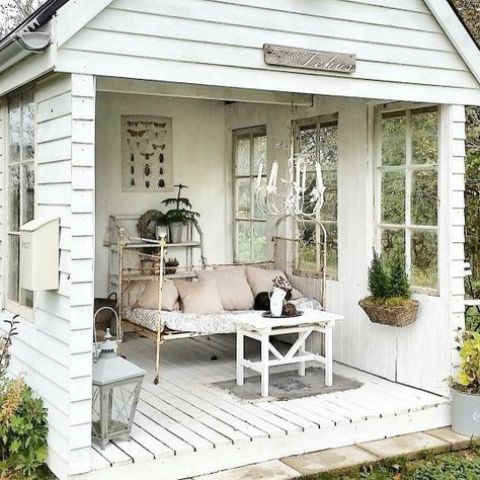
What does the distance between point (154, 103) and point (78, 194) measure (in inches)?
166

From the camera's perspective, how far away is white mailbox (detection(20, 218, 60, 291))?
4.05 m

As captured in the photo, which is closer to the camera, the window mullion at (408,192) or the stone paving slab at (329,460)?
the stone paving slab at (329,460)

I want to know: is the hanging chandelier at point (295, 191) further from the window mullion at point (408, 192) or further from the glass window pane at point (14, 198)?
the glass window pane at point (14, 198)

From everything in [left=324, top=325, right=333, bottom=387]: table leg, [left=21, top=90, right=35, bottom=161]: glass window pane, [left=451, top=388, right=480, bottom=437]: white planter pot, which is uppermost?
[left=21, top=90, right=35, bottom=161]: glass window pane

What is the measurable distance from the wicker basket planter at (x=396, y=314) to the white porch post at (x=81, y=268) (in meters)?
2.53

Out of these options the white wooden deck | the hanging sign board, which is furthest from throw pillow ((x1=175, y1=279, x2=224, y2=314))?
the hanging sign board

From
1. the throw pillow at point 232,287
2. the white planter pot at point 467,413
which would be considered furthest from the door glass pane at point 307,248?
the white planter pot at point 467,413

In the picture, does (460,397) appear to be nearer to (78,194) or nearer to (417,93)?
(417,93)

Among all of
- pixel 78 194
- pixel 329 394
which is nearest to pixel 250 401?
pixel 329 394

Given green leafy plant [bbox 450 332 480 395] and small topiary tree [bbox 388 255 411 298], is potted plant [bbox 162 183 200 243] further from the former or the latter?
green leafy plant [bbox 450 332 480 395]

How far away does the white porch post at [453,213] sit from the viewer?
17.7 ft

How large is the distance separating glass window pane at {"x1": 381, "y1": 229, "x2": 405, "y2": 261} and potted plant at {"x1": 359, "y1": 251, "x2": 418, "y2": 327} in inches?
2.3

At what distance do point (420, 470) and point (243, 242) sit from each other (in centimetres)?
410

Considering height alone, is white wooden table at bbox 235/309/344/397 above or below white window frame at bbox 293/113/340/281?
below
